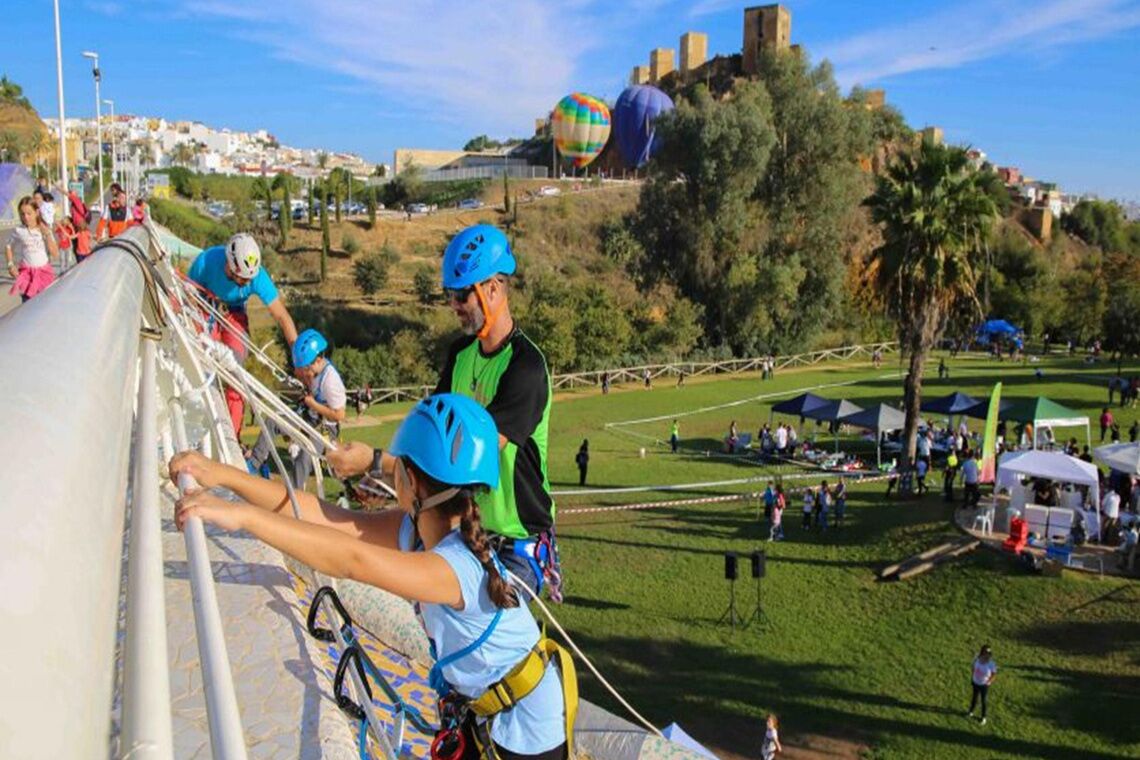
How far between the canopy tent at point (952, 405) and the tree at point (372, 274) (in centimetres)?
4571

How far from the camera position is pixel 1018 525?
18297 mm

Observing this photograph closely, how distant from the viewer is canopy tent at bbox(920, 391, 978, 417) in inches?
1053

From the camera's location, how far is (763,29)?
106 meters

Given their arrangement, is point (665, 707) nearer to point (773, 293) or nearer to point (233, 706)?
point (233, 706)

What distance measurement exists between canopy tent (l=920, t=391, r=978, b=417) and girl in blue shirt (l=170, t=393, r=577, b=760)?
25976mm

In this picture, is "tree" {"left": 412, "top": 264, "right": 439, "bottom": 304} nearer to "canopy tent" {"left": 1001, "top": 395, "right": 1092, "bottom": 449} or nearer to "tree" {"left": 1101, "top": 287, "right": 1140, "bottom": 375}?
Result: "tree" {"left": 1101, "top": 287, "right": 1140, "bottom": 375}

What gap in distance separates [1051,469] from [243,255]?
682 inches

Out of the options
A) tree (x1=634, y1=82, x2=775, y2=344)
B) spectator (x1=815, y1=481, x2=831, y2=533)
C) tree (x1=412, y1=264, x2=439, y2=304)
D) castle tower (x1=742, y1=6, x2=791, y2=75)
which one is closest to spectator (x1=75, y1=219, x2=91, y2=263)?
spectator (x1=815, y1=481, x2=831, y2=533)

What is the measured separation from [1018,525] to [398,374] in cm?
3274

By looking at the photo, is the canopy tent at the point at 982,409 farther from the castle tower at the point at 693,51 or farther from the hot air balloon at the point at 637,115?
the castle tower at the point at 693,51

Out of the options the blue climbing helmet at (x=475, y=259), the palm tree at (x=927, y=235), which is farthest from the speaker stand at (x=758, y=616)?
the blue climbing helmet at (x=475, y=259)

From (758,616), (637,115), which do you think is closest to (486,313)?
(758,616)

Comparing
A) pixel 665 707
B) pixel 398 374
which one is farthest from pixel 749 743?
pixel 398 374

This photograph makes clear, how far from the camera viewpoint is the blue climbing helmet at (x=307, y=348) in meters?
6.68
